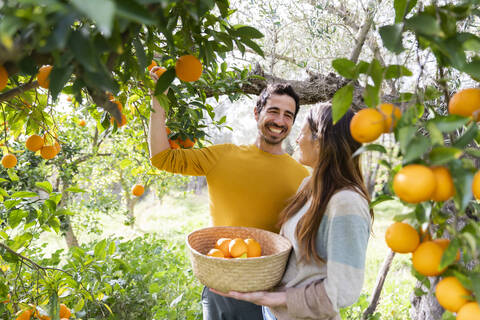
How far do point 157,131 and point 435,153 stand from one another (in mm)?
1164

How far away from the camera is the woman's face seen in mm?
1229

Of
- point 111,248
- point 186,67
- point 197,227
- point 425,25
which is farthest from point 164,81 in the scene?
point 197,227

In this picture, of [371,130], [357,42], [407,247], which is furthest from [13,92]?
[357,42]

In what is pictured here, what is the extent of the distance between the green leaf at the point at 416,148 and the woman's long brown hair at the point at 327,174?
646mm

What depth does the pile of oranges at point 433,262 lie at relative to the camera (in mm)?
496

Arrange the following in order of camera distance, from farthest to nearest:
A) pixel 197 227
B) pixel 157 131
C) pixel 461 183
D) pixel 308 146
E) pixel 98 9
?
1. pixel 197 227
2. pixel 157 131
3. pixel 308 146
4. pixel 461 183
5. pixel 98 9

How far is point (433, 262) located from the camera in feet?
1.69

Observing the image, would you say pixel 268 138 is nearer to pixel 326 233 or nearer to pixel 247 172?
pixel 247 172

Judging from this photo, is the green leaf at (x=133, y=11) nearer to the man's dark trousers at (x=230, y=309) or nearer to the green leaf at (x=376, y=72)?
the green leaf at (x=376, y=72)

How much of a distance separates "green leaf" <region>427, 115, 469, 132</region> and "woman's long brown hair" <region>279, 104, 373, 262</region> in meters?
0.62

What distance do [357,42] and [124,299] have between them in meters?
2.60

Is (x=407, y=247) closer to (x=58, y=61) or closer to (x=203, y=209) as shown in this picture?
(x=58, y=61)

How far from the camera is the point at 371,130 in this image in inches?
20.8

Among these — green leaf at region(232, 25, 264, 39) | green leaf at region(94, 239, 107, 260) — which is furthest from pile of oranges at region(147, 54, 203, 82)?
green leaf at region(94, 239, 107, 260)
